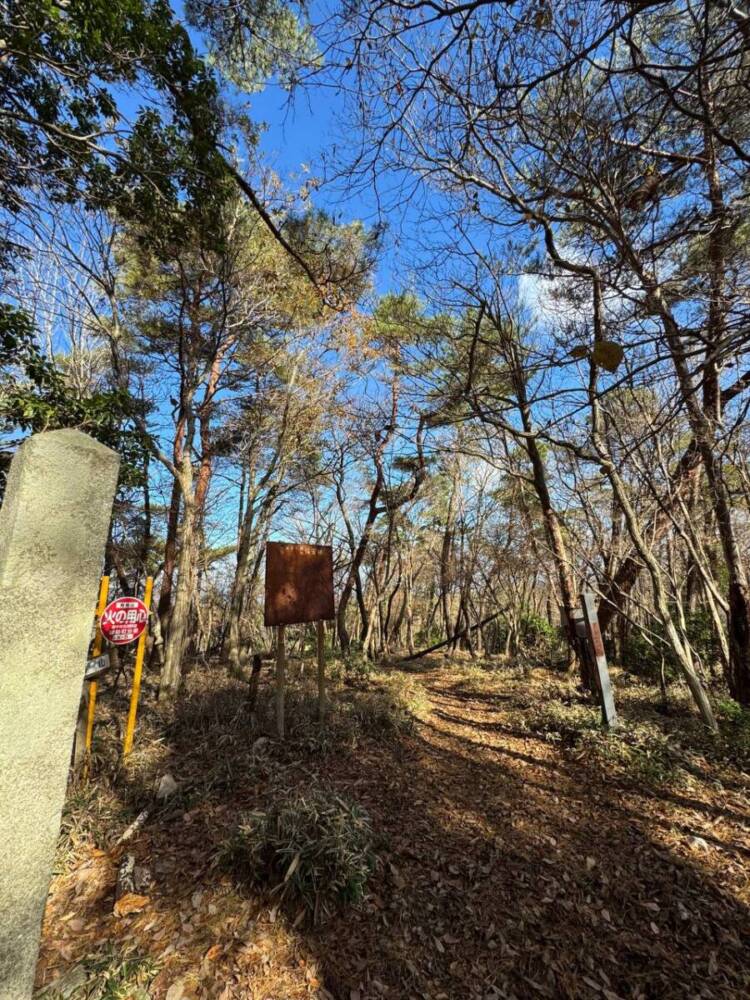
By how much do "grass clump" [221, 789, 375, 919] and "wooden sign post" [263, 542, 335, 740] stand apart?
74.8 inches

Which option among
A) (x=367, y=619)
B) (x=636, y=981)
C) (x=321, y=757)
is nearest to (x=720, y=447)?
(x=636, y=981)

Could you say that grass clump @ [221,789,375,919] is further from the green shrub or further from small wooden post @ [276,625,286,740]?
the green shrub

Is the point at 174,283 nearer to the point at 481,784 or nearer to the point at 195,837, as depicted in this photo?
the point at 195,837

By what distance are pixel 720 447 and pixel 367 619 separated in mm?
9768

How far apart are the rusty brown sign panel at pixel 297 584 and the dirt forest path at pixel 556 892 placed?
6.63 feet

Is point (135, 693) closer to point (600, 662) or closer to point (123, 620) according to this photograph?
point (123, 620)

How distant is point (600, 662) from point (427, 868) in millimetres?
3103

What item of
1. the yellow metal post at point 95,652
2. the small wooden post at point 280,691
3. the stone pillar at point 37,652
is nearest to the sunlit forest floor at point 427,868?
the small wooden post at point 280,691

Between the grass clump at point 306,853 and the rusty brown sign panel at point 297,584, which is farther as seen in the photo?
the rusty brown sign panel at point 297,584

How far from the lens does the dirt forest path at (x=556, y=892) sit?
2.18m

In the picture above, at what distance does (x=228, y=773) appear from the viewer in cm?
388

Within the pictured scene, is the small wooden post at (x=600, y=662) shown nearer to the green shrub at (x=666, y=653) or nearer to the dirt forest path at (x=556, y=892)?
the dirt forest path at (x=556, y=892)

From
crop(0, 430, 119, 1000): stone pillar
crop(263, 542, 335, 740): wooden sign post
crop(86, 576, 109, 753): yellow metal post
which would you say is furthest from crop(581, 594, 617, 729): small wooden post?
crop(86, 576, 109, 753): yellow metal post

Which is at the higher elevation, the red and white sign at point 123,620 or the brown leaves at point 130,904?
the red and white sign at point 123,620
